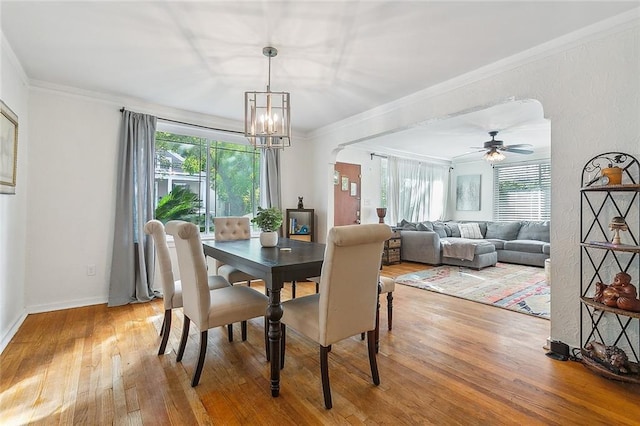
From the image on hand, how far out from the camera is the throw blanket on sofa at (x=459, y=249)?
5.47m

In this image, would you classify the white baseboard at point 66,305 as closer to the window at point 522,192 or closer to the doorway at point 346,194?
the doorway at point 346,194

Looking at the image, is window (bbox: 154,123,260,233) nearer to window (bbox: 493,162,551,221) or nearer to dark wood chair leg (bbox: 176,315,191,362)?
dark wood chair leg (bbox: 176,315,191,362)

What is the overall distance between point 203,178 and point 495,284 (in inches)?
177

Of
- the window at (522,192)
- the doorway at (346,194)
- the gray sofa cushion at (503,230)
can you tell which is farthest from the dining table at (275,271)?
the window at (522,192)

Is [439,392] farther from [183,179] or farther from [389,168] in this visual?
[389,168]

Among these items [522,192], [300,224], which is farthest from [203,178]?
[522,192]

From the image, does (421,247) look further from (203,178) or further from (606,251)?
(203,178)

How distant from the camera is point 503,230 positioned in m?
6.67

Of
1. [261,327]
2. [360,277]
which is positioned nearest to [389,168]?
[261,327]

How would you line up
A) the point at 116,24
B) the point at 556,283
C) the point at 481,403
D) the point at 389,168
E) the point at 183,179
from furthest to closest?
the point at 389,168, the point at 183,179, the point at 556,283, the point at 116,24, the point at 481,403

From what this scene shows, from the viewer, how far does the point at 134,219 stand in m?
3.64

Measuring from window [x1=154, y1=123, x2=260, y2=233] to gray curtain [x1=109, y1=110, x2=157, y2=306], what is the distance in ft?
1.11

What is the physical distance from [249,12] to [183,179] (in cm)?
282

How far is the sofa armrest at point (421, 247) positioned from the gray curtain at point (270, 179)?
2.86m
